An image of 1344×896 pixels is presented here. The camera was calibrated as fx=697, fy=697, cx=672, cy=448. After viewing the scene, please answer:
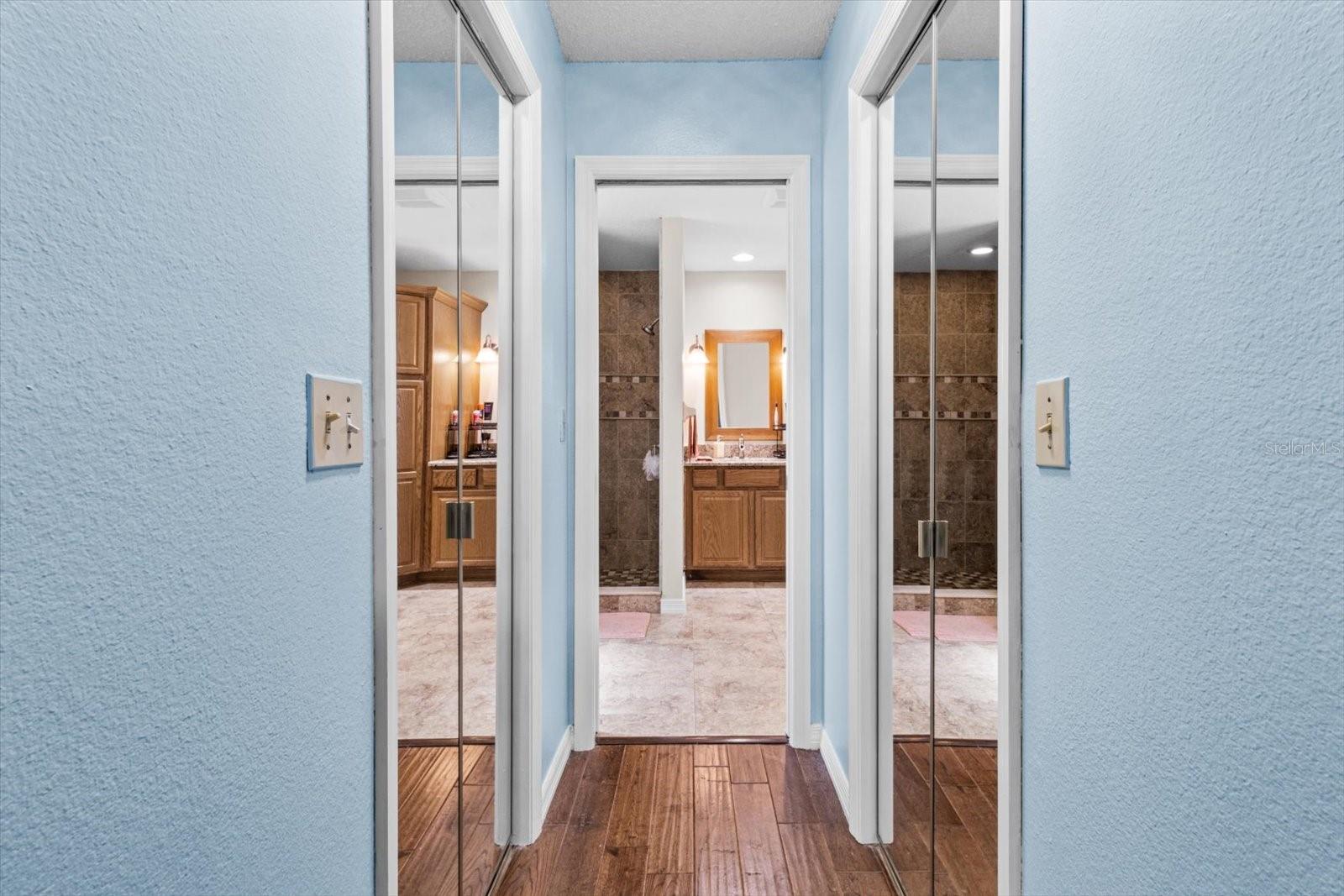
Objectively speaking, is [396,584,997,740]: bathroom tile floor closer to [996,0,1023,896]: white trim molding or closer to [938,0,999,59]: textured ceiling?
[996,0,1023,896]: white trim molding

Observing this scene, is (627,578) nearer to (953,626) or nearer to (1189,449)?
(953,626)

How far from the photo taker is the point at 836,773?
2246mm

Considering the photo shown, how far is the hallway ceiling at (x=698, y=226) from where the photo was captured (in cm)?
432

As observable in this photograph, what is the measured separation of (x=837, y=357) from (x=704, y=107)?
110 centimetres

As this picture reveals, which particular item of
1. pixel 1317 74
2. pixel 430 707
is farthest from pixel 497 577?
pixel 1317 74

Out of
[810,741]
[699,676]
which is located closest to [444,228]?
[810,741]

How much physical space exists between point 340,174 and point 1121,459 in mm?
1022

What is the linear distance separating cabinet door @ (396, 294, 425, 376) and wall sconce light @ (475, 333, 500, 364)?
14.3 inches

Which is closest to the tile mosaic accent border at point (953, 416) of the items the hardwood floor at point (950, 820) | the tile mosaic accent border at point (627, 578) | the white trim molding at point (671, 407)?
the hardwood floor at point (950, 820)

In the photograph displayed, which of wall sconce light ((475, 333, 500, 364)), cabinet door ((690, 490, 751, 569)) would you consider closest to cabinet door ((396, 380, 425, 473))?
wall sconce light ((475, 333, 500, 364))

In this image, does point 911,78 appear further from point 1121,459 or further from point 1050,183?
point 1121,459

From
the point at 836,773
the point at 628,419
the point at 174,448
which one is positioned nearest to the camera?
the point at 174,448

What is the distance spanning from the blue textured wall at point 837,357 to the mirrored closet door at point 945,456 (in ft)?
1.08

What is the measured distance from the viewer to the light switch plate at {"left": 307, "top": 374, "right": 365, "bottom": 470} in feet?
2.74
